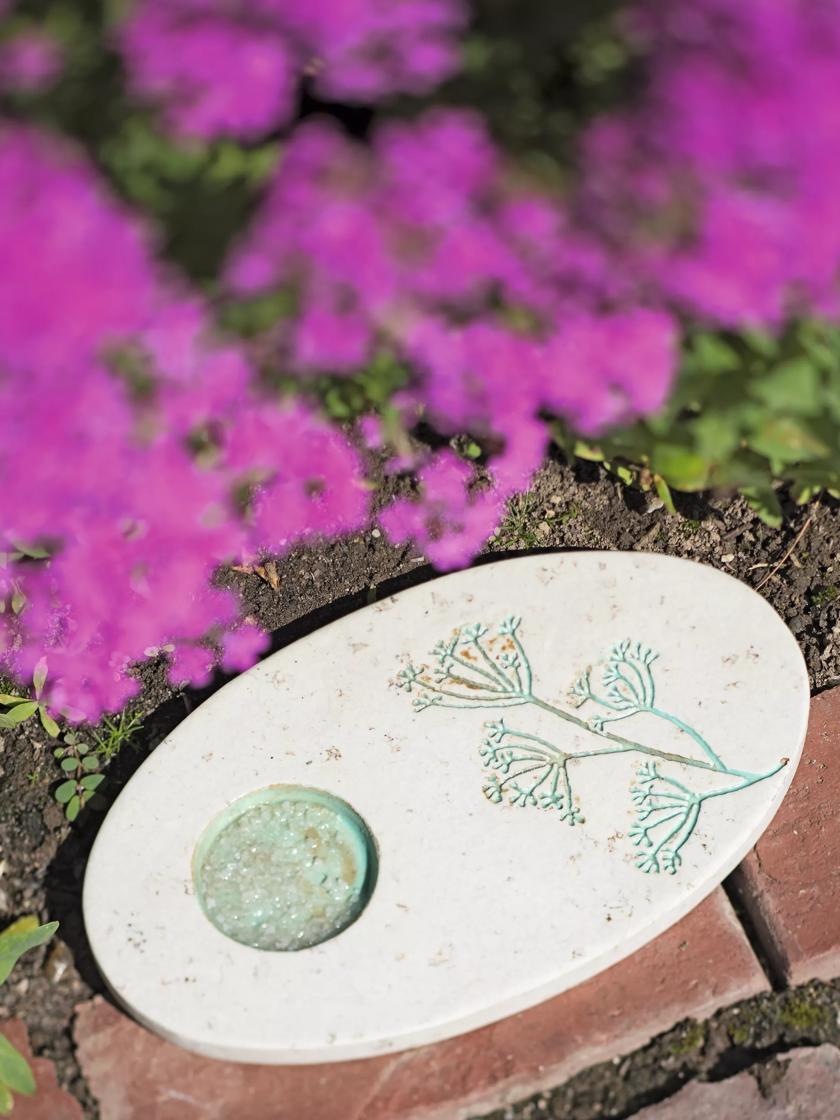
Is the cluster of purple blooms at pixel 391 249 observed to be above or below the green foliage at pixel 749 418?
above

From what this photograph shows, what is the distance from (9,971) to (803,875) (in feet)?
3.83

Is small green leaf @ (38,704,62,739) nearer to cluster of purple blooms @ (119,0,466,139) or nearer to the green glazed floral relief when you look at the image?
the green glazed floral relief

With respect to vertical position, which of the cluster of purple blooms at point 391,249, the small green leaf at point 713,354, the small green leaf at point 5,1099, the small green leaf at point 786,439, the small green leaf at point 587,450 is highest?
the cluster of purple blooms at point 391,249

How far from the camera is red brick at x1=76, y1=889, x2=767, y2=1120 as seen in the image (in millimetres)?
1574

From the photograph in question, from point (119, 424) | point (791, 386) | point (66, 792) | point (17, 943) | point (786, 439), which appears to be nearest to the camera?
point (119, 424)

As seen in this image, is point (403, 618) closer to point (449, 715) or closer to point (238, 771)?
point (449, 715)

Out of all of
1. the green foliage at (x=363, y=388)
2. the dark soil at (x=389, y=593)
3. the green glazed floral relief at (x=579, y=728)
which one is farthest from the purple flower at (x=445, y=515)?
the green foliage at (x=363, y=388)

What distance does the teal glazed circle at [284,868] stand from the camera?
5.37 ft

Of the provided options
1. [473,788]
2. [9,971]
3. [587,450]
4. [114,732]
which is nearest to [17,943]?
[9,971]

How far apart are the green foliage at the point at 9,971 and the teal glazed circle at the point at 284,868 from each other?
232 millimetres

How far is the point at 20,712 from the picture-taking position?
189cm

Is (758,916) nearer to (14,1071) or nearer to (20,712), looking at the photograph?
(14,1071)

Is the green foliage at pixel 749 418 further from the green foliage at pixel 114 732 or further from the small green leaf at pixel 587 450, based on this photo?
the green foliage at pixel 114 732

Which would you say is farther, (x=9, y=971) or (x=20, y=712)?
(x=20, y=712)
